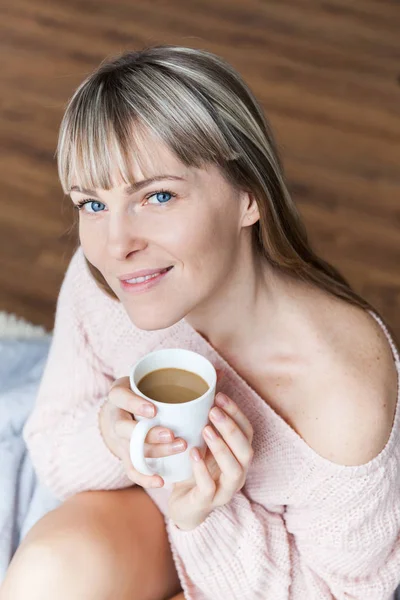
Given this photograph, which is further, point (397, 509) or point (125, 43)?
point (125, 43)

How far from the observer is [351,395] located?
43.8 inches

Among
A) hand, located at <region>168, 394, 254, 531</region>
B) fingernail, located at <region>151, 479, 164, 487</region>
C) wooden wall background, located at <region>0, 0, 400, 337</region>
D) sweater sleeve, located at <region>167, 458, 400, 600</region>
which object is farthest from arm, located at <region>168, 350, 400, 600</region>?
wooden wall background, located at <region>0, 0, 400, 337</region>

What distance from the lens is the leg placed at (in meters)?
1.23

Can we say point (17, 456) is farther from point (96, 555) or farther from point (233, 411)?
point (233, 411)

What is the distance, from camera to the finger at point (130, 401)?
3.05 ft

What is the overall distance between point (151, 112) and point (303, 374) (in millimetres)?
454

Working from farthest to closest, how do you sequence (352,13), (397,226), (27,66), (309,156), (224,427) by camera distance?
(352,13) → (27,66) → (309,156) → (397,226) → (224,427)

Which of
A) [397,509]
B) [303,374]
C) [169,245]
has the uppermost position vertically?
[169,245]

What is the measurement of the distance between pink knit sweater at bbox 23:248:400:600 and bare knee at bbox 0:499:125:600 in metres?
0.11

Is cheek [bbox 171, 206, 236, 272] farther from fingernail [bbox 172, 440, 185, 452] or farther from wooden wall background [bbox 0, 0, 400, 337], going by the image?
wooden wall background [bbox 0, 0, 400, 337]

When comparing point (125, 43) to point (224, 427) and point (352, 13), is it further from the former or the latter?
point (224, 427)

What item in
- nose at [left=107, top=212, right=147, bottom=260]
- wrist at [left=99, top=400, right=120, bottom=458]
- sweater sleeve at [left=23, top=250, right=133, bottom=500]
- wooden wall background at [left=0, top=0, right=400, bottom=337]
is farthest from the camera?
wooden wall background at [left=0, top=0, right=400, bottom=337]

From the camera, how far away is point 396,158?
9.30 ft

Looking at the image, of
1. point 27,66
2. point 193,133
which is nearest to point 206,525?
point 193,133
